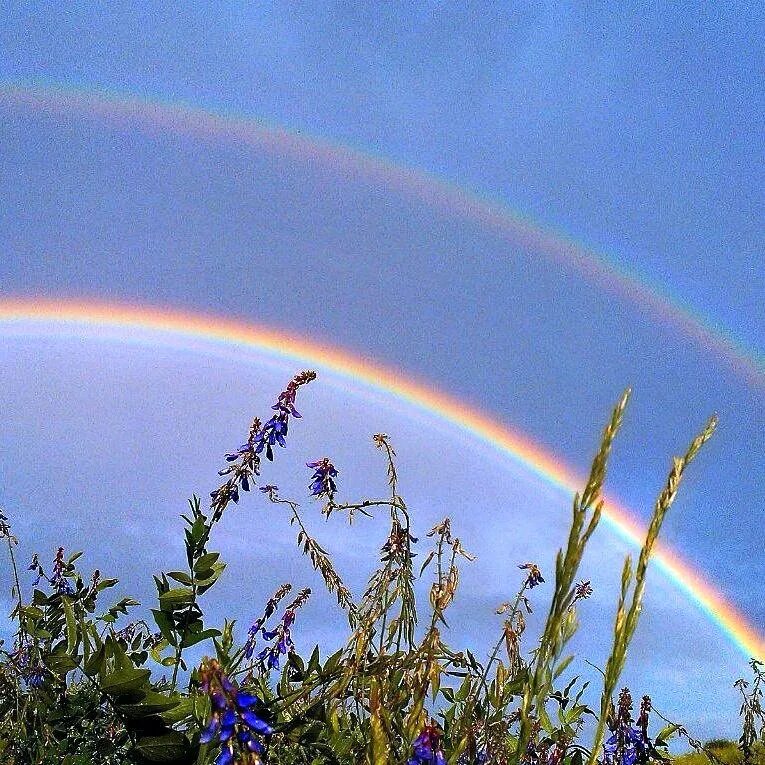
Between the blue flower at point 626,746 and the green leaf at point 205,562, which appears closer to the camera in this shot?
the green leaf at point 205,562

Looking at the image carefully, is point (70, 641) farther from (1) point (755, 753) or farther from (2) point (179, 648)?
(1) point (755, 753)

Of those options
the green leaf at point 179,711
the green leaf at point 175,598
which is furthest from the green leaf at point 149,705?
Answer: the green leaf at point 175,598

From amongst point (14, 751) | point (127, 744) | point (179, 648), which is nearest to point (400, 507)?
point (179, 648)

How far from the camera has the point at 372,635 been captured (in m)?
1.56

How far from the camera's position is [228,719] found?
121cm

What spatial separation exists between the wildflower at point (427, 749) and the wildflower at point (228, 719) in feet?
1.07

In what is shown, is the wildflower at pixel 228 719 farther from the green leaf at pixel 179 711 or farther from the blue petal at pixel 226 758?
the green leaf at pixel 179 711

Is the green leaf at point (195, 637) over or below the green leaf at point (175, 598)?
below

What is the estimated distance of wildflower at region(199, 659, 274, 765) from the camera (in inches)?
44.6

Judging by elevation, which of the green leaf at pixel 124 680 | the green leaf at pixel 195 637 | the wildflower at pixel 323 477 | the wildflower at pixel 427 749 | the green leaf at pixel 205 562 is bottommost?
the wildflower at pixel 427 749

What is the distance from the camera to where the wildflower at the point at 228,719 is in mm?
1133

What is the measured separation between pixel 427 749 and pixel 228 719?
42 centimetres

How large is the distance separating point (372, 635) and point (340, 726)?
518mm

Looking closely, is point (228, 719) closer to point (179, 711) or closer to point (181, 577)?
point (179, 711)
